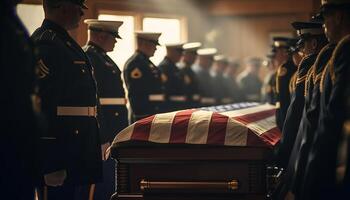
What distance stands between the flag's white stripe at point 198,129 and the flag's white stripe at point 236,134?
108 mm

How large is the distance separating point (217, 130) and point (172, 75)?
15.4 ft

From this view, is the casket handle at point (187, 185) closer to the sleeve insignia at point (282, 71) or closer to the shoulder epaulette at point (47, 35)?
the shoulder epaulette at point (47, 35)

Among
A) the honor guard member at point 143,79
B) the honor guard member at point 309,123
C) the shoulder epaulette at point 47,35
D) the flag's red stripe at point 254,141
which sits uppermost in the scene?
the shoulder epaulette at point 47,35

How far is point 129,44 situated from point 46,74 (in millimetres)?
5005

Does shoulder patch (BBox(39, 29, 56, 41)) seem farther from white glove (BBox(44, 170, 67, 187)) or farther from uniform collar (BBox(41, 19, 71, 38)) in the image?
white glove (BBox(44, 170, 67, 187))

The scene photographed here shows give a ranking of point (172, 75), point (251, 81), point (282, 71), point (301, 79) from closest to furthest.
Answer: point (301, 79)
point (282, 71)
point (172, 75)
point (251, 81)

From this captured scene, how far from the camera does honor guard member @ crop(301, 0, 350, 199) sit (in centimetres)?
286

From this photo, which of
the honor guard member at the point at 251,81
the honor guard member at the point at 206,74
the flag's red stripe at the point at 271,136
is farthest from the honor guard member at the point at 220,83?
the flag's red stripe at the point at 271,136

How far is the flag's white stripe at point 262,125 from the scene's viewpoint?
13.5 ft

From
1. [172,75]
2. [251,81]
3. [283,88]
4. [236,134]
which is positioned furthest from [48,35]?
[251,81]

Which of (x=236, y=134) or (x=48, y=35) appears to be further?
(x=48, y=35)

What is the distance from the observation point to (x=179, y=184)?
12.4 feet

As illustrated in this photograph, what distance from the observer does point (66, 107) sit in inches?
152

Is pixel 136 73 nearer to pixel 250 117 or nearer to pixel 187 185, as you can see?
pixel 250 117
